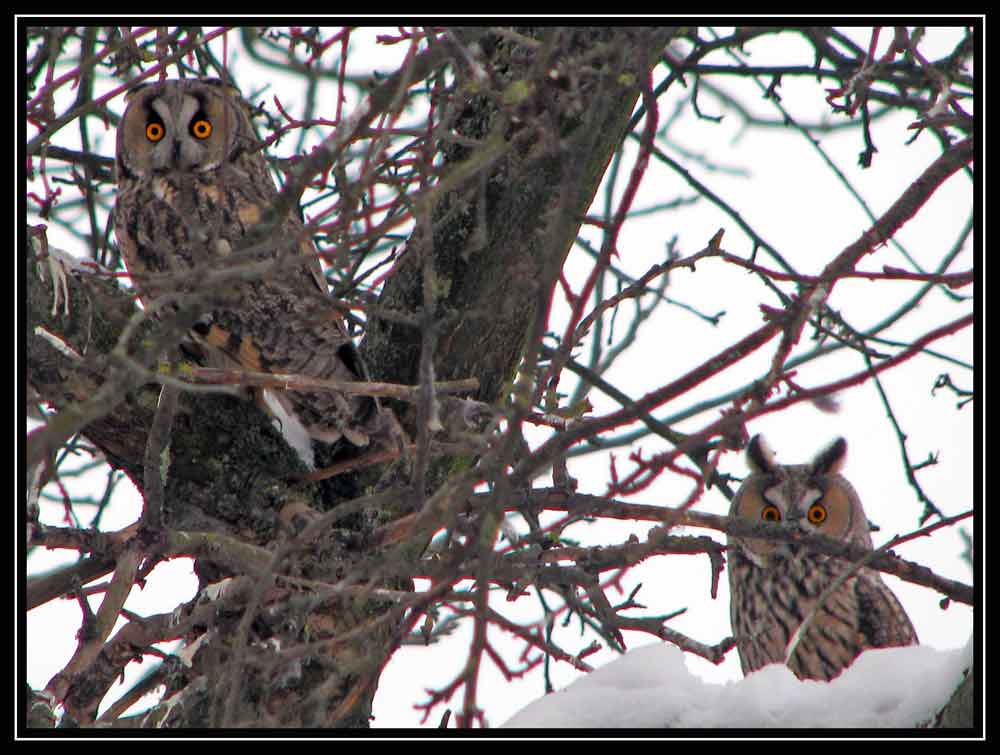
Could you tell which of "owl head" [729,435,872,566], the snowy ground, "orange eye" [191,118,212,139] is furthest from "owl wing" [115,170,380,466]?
"owl head" [729,435,872,566]

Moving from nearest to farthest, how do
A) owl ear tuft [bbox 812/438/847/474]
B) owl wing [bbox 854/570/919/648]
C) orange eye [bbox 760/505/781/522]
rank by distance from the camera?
owl wing [bbox 854/570/919/648], orange eye [bbox 760/505/781/522], owl ear tuft [bbox 812/438/847/474]

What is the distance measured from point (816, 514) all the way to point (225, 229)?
2.13 meters

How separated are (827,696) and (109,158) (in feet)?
9.33

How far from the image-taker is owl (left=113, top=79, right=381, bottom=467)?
3197 millimetres

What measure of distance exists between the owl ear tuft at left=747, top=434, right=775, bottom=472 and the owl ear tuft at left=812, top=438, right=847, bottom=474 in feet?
0.57

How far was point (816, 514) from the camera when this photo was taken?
3.89 m

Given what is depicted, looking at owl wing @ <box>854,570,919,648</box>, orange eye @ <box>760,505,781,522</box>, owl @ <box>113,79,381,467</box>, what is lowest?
owl wing @ <box>854,570,919,648</box>

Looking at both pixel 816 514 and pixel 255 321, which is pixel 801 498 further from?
pixel 255 321

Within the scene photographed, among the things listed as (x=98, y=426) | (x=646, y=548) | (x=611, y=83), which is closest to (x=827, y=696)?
(x=646, y=548)

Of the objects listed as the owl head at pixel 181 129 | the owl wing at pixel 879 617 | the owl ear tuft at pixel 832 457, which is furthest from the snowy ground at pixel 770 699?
the owl head at pixel 181 129

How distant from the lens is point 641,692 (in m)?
2.09

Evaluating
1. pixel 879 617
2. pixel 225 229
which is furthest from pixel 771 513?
pixel 225 229

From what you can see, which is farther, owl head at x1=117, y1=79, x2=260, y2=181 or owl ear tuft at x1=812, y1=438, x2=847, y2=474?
owl ear tuft at x1=812, y1=438, x2=847, y2=474

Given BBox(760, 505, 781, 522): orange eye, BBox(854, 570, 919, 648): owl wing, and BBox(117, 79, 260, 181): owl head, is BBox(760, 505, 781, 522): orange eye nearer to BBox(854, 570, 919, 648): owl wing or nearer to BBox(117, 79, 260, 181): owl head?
BBox(854, 570, 919, 648): owl wing
